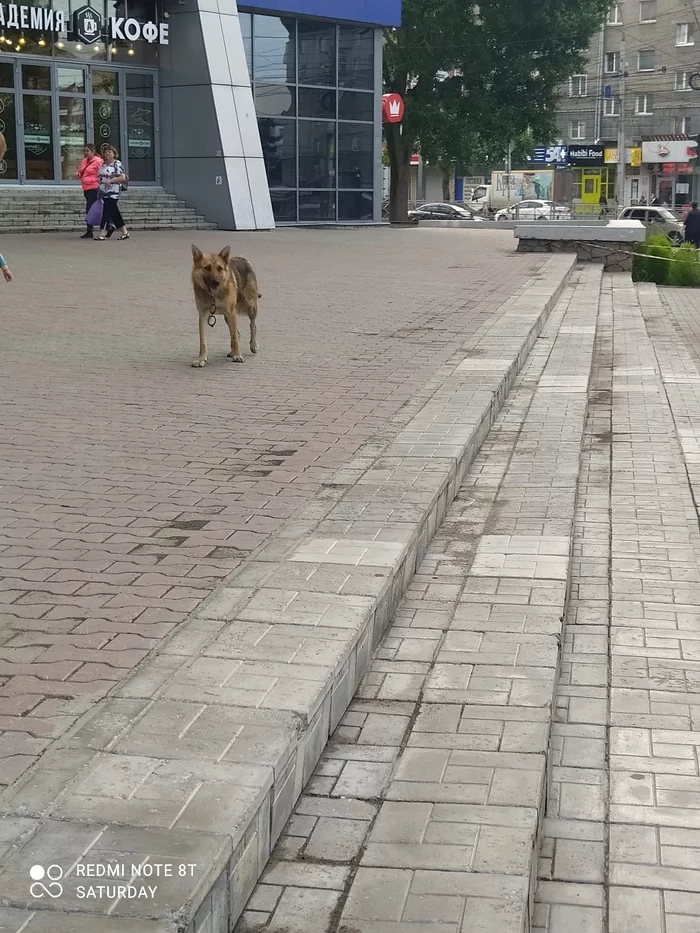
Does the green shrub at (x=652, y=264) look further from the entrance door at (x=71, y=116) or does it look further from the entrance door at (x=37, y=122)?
the entrance door at (x=37, y=122)

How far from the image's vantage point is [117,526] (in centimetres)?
532

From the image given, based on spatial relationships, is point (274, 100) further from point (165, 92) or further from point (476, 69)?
point (476, 69)

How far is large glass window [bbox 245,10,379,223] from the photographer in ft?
107

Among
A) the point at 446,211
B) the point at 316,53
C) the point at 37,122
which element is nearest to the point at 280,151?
the point at 316,53

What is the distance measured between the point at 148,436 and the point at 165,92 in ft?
79.0

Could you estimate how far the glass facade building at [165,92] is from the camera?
90.0 feet

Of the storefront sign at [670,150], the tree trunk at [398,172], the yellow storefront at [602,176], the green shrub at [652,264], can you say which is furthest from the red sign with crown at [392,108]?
the storefront sign at [670,150]

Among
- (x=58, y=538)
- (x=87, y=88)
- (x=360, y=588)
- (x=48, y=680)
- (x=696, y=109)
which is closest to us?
(x=48, y=680)

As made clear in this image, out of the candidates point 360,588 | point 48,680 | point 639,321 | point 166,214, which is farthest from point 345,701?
point 166,214

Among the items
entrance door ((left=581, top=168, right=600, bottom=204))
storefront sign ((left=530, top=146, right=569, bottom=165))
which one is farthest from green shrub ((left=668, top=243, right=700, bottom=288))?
storefront sign ((left=530, top=146, right=569, bottom=165))

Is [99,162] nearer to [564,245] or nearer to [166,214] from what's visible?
[166,214]

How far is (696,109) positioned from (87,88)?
163 ft

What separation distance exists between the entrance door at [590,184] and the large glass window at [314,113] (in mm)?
36776

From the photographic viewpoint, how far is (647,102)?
234ft
